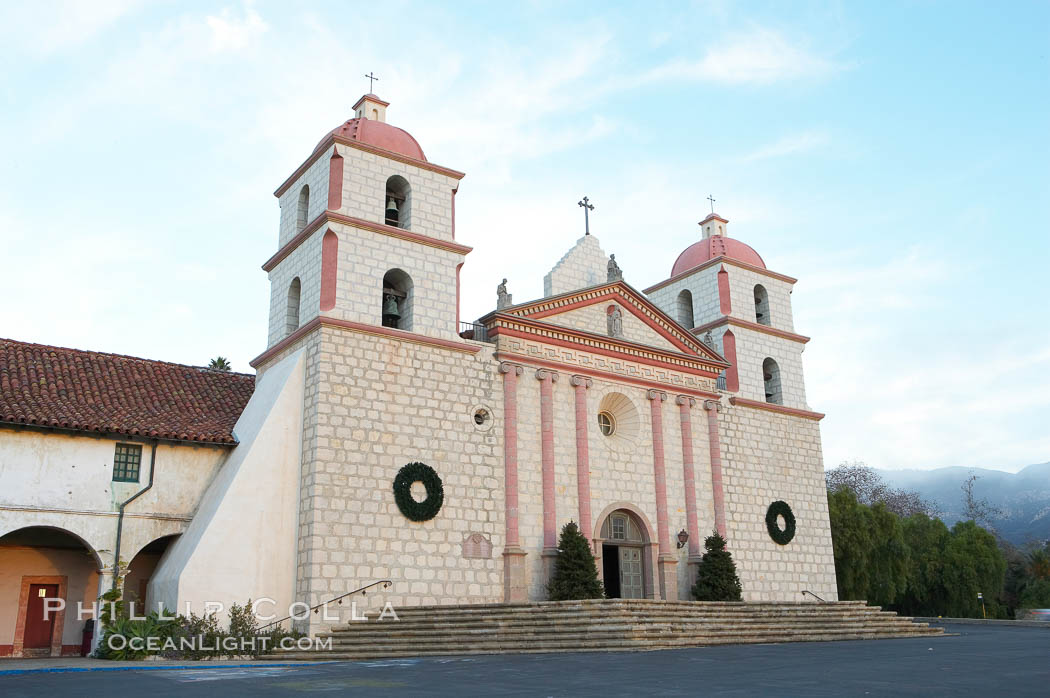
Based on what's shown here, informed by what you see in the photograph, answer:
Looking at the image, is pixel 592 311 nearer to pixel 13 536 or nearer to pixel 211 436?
pixel 211 436

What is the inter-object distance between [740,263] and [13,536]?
74.6 feet

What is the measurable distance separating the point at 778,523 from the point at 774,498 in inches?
31.1

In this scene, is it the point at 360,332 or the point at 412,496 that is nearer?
the point at 412,496

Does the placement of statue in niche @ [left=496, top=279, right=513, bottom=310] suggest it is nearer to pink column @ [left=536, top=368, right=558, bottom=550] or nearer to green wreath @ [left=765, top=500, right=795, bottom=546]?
pink column @ [left=536, top=368, right=558, bottom=550]

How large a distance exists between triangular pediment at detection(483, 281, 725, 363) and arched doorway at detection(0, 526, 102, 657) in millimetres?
12324

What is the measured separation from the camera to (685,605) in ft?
69.7

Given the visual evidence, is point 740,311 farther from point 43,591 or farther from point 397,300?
point 43,591

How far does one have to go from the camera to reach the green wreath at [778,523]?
1078 inches

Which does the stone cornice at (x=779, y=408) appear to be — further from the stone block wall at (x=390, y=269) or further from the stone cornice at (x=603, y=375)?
the stone block wall at (x=390, y=269)

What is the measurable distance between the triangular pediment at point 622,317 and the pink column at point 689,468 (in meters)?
1.70

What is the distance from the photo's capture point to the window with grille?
65.6 ft

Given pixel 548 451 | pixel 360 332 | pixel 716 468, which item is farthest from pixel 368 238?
pixel 716 468

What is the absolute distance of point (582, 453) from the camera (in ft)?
79.2

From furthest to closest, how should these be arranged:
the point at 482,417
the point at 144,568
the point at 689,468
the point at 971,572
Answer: the point at 971,572 < the point at 689,468 < the point at 482,417 < the point at 144,568
